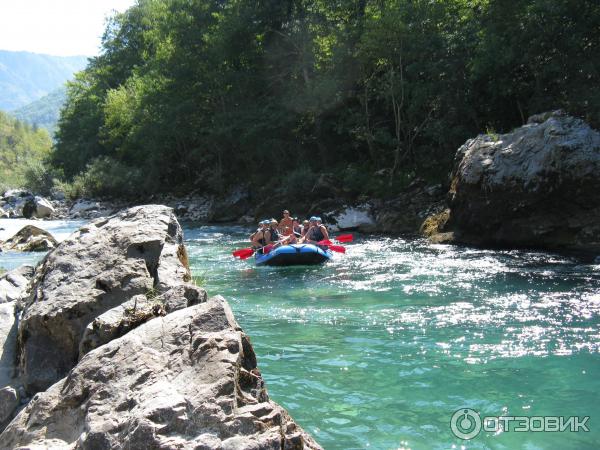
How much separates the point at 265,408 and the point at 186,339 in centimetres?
81

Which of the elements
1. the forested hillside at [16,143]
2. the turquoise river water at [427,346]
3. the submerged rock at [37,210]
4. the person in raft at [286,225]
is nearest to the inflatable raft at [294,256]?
the turquoise river water at [427,346]

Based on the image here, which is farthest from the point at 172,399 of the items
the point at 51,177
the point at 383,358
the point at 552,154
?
the point at 51,177

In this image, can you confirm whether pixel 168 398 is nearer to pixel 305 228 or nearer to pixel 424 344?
pixel 424 344

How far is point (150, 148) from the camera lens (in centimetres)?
2978

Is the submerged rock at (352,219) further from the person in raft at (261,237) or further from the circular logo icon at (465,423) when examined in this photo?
the circular logo icon at (465,423)

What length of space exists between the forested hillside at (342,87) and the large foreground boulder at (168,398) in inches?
489

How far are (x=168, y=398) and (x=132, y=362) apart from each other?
1.80 feet

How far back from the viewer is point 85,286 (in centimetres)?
475

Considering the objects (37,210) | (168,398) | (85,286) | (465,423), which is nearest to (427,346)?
(465,423)

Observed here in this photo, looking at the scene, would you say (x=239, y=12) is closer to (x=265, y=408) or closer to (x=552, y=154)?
(x=552, y=154)

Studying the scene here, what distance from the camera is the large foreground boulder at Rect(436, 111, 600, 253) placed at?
12805 mm

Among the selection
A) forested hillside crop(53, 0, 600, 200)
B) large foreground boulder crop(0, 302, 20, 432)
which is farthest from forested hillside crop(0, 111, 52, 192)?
Result: large foreground boulder crop(0, 302, 20, 432)

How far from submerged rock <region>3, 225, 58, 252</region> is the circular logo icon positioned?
13316 millimetres

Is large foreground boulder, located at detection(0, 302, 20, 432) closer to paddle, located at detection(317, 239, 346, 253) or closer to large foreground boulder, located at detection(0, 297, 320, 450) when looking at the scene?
large foreground boulder, located at detection(0, 297, 320, 450)
